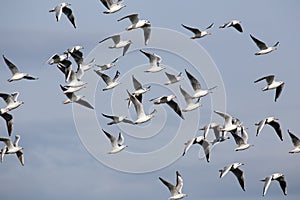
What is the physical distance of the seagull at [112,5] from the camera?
2564 inches

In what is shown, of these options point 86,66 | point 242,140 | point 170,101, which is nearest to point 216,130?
point 242,140

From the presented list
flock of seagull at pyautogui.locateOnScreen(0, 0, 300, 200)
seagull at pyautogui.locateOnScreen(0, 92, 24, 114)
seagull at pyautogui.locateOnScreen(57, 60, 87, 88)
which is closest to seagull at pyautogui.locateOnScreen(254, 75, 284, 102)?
flock of seagull at pyautogui.locateOnScreen(0, 0, 300, 200)

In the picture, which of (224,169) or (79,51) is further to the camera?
(79,51)

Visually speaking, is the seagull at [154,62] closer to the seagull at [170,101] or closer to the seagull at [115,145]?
the seagull at [170,101]

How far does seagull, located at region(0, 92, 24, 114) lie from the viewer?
65312 millimetres

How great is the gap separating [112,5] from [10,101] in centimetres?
651

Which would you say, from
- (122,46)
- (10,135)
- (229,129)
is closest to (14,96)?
(10,135)

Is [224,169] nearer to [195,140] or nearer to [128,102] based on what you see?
[195,140]

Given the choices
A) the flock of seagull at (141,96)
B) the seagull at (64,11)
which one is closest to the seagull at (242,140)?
the flock of seagull at (141,96)

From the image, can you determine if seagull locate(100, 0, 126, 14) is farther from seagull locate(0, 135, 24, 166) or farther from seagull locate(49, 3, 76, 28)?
seagull locate(0, 135, 24, 166)

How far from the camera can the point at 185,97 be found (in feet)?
219

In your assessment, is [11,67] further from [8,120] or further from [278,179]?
[278,179]

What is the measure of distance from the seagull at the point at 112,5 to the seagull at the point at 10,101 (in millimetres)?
5792

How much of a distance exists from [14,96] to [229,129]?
1017 cm
